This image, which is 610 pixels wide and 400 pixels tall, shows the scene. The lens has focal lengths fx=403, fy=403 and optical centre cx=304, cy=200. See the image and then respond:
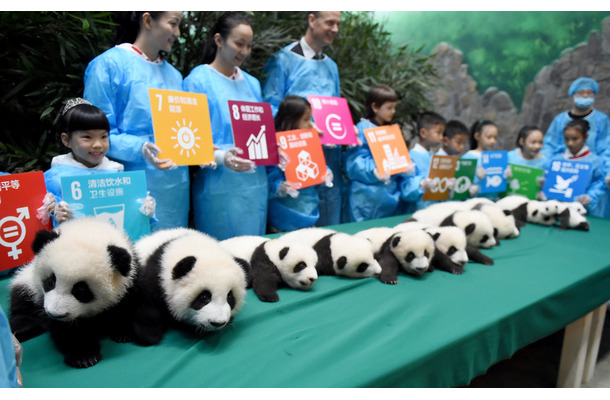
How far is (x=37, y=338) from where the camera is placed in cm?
130

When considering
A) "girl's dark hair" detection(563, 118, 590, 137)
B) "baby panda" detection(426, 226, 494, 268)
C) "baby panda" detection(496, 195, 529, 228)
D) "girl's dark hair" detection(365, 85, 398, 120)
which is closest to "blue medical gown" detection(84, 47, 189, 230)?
"baby panda" detection(426, 226, 494, 268)

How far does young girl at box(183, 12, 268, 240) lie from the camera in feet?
8.68

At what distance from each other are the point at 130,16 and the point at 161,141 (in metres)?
0.80

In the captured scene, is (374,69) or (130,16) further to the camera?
(374,69)

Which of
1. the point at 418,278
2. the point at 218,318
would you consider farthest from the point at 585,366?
the point at 218,318

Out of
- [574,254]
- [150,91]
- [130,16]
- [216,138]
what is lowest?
[574,254]

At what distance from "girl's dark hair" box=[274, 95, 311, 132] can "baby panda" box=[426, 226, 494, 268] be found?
1342mm

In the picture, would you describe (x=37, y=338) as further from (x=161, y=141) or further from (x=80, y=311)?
(x=161, y=141)

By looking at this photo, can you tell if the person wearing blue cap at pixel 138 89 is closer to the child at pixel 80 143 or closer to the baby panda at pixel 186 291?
the child at pixel 80 143

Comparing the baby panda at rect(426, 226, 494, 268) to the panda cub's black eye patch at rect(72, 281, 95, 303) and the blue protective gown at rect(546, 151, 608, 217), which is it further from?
the blue protective gown at rect(546, 151, 608, 217)

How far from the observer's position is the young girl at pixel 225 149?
2.65 meters

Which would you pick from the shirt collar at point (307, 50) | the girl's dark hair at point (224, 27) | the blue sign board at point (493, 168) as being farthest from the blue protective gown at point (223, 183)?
the blue sign board at point (493, 168)

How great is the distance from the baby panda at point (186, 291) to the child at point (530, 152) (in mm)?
3999

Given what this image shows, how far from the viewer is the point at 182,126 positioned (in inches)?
91.8
